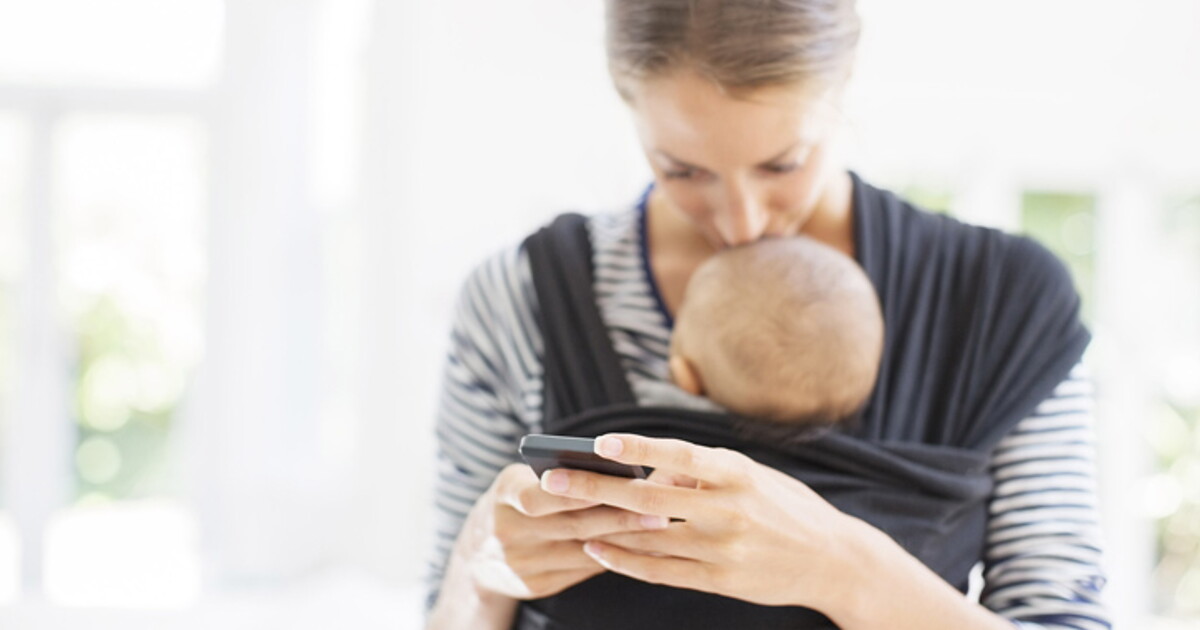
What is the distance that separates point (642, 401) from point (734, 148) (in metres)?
0.23

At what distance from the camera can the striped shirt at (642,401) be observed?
0.81 meters

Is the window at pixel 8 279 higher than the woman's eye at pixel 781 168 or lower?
lower

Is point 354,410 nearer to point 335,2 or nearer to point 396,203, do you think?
point 396,203

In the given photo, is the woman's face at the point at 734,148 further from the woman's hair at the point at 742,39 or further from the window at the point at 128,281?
the window at the point at 128,281

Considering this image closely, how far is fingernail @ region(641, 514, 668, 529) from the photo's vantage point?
697mm

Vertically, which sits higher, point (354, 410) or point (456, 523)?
point (456, 523)

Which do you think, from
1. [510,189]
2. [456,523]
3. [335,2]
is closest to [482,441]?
[456,523]

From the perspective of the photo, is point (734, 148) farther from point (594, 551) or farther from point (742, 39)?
point (594, 551)

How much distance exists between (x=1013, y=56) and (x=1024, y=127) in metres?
0.20

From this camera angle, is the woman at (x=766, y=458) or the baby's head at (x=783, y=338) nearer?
the woman at (x=766, y=458)

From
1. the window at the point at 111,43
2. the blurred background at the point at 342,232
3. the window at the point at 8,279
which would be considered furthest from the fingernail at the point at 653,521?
the window at the point at 8,279

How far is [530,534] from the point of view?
0.76 meters

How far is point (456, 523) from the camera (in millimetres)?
957

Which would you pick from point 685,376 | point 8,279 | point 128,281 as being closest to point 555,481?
point 685,376
